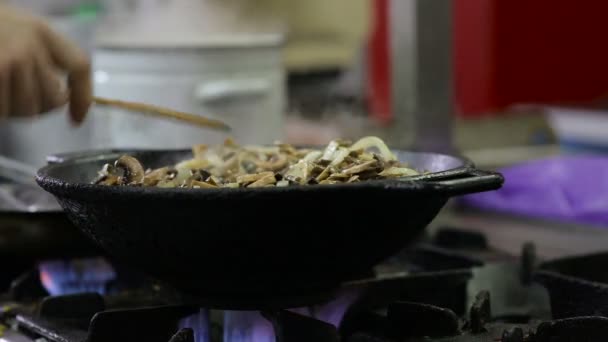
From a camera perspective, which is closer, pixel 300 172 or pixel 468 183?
pixel 468 183

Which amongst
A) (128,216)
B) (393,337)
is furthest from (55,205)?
(393,337)

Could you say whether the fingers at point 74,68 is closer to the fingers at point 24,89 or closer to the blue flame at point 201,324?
the fingers at point 24,89

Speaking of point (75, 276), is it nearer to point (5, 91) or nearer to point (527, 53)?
point (5, 91)

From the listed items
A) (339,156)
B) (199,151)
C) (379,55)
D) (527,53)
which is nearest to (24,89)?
(199,151)

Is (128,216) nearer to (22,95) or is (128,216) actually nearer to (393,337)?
(393,337)

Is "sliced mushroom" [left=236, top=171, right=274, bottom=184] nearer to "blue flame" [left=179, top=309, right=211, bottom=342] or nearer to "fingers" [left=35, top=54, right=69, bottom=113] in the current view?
"blue flame" [left=179, top=309, right=211, bottom=342]

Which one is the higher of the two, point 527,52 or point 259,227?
point 527,52
